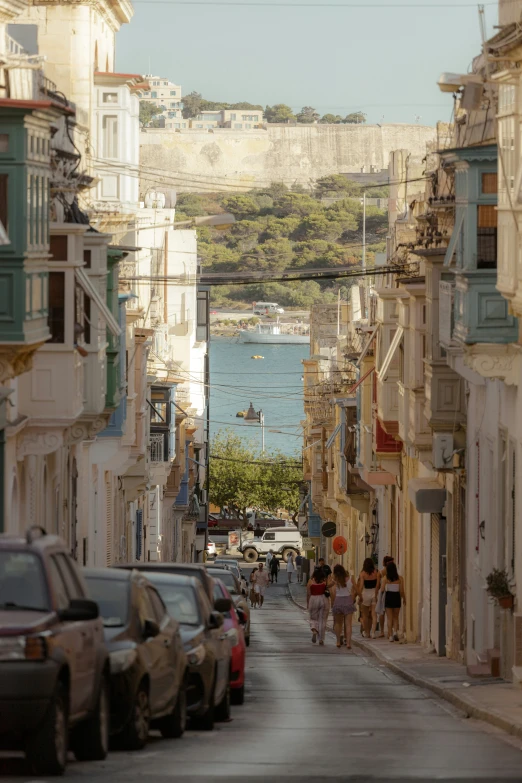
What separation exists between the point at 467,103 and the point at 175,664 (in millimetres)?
12410

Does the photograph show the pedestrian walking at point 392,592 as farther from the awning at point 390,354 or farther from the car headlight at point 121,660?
the car headlight at point 121,660

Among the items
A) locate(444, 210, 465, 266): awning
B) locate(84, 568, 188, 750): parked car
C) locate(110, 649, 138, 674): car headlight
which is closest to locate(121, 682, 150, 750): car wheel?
locate(84, 568, 188, 750): parked car

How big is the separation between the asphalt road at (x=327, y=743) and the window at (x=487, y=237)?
6.24m

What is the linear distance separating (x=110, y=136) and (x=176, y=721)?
29516 millimetres

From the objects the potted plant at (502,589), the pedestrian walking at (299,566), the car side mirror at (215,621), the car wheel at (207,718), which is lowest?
the pedestrian walking at (299,566)

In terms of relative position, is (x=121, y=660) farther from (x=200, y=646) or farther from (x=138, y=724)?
(x=200, y=646)

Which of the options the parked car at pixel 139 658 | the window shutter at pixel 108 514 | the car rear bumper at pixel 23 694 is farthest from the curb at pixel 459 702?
the window shutter at pixel 108 514

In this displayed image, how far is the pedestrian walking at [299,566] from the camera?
93975mm

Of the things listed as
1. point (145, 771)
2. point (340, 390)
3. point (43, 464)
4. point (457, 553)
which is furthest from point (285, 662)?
point (340, 390)

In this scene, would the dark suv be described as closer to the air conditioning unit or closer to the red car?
the red car

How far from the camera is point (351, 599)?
33.8m

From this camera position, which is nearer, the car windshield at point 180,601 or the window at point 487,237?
the car windshield at point 180,601

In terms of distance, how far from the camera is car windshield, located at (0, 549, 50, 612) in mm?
12062

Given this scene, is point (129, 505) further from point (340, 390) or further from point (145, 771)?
point (145, 771)
